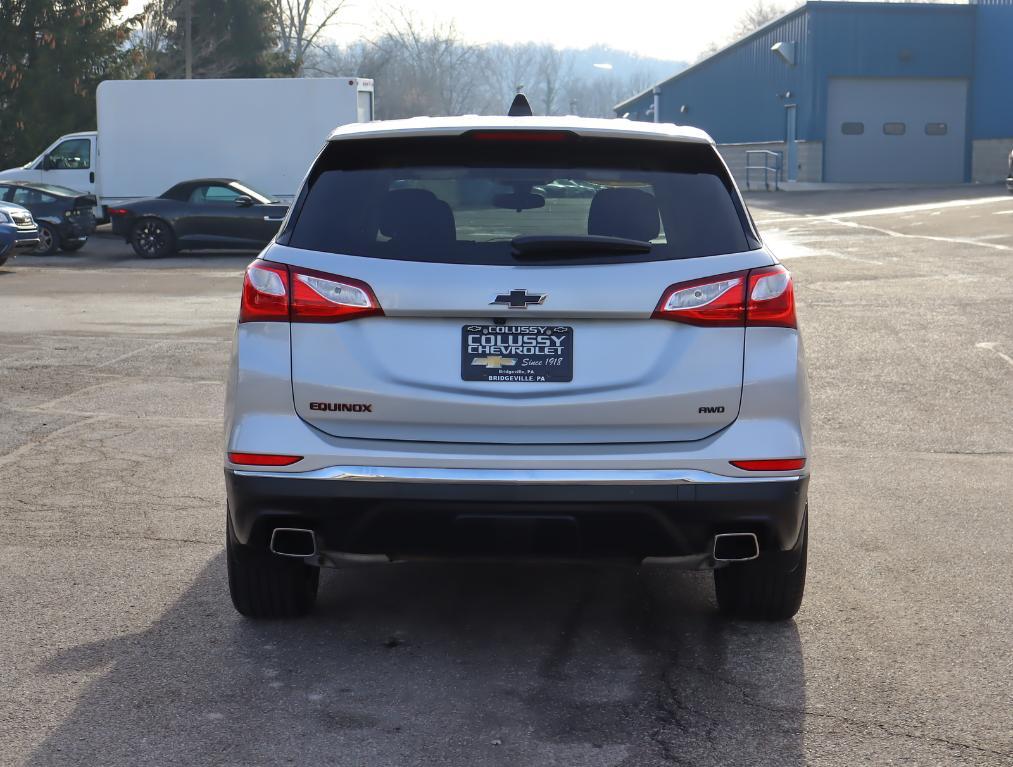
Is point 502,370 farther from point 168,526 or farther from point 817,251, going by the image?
point 817,251

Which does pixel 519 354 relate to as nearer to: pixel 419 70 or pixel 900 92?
pixel 900 92

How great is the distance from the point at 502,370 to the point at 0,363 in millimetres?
8957

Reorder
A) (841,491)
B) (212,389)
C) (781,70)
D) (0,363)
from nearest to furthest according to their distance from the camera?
(841,491)
(212,389)
(0,363)
(781,70)

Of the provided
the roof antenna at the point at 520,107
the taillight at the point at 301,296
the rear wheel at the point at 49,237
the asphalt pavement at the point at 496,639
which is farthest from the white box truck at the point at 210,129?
the taillight at the point at 301,296

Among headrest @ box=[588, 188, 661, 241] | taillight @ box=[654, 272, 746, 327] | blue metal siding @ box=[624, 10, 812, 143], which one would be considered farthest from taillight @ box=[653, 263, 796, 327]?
blue metal siding @ box=[624, 10, 812, 143]

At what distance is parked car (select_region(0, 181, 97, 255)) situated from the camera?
87.2 ft

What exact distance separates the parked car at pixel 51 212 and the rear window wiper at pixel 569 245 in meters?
24.0

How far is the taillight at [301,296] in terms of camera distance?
4.15 metres

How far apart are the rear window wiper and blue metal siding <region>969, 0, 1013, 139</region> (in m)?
47.7

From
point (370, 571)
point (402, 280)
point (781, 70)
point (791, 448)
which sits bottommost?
point (370, 571)

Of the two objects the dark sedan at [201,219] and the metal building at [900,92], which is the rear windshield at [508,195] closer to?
the dark sedan at [201,219]

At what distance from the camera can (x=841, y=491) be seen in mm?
7086

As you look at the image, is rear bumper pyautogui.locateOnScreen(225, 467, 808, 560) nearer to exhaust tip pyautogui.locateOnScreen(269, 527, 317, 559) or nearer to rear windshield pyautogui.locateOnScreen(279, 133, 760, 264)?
exhaust tip pyautogui.locateOnScreen(269, 527, 317, 559)

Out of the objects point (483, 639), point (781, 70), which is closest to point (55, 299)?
point (483, 639)
